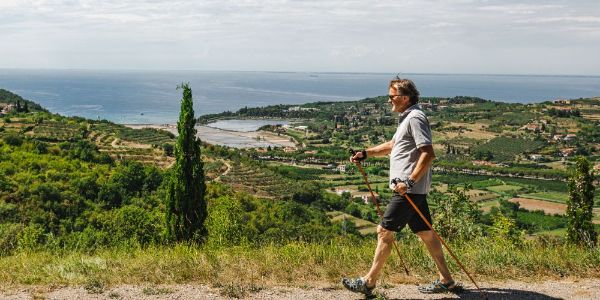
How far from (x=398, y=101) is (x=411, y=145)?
1.41 feet

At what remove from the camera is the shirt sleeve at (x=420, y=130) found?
4002 mm

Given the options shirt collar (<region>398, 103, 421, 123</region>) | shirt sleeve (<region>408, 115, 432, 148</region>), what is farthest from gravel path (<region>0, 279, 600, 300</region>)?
shirt collar (<region>398, 103, 421, 123</region>)

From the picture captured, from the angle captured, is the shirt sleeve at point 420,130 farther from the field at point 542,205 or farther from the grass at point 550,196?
the grass at point 550,196

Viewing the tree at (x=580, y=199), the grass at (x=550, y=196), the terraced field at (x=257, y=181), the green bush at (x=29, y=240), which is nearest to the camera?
the green bush at (x=29, y=240)

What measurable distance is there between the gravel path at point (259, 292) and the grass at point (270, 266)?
0.43ft

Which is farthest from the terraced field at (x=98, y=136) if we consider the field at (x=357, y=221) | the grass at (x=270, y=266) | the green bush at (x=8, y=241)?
the grass at (x=270, y=266)

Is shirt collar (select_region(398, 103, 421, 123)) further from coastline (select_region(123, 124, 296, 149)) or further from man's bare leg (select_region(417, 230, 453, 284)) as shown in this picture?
coastline (select_region(123, 124, 296, 149))

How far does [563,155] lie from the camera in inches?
3127

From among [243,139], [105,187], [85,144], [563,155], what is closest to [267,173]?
[85,144]

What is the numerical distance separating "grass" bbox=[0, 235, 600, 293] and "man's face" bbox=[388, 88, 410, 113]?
1.72 m

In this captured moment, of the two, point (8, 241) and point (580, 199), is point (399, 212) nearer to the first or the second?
point (8, 241)

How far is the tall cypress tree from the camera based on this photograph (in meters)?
16.4

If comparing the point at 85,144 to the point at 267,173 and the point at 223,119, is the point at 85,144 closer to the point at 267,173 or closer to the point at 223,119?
the point at 267,173

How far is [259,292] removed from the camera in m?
4.33
